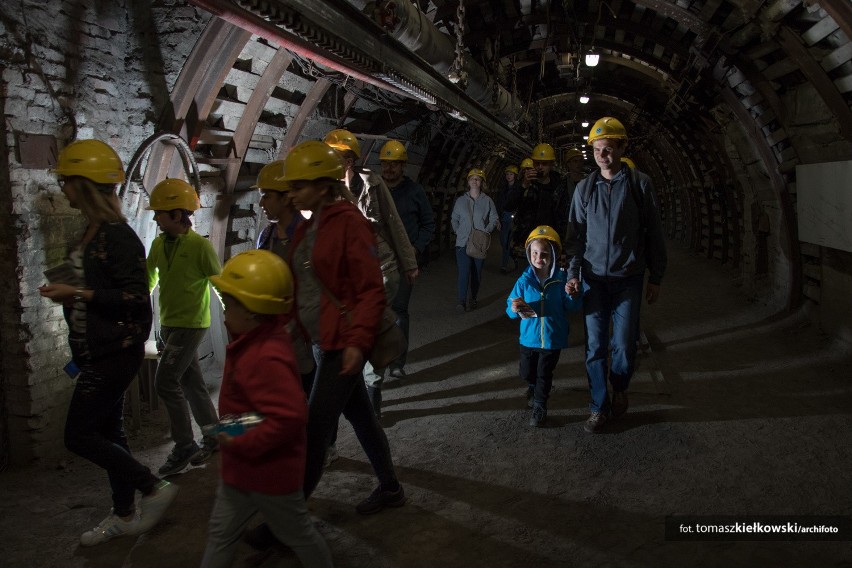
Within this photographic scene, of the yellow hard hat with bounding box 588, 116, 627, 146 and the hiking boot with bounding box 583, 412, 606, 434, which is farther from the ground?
the yellow hard hat with bounding box 588, 116, 627, 146

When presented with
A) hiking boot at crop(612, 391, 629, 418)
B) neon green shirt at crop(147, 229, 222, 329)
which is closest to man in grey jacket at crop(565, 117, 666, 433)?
hiking boot at crop(612, 391, 629, 418)

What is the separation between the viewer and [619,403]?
4.52m

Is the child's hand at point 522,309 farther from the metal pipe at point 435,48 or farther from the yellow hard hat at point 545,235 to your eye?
the metal pipe at point 435,48

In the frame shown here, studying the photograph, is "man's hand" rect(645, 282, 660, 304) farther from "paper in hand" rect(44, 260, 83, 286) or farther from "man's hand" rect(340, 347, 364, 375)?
"paper in hand" rect(44, 260, 83, 286)

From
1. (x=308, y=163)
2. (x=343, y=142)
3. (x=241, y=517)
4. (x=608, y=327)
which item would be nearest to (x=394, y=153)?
(x=343, y=142)

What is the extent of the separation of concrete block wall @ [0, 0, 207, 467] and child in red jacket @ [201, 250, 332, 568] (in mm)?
2008

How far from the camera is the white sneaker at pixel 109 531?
3.06 metres

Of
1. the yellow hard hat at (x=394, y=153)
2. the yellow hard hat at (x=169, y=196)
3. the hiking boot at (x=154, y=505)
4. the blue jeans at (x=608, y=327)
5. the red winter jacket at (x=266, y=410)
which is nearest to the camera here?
the red winter jacket at (x=266, y=410)

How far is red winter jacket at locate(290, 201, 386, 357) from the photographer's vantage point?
8.89 feet

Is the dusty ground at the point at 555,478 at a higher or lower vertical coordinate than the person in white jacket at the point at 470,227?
lower

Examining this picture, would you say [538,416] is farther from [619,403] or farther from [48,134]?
[48,134]

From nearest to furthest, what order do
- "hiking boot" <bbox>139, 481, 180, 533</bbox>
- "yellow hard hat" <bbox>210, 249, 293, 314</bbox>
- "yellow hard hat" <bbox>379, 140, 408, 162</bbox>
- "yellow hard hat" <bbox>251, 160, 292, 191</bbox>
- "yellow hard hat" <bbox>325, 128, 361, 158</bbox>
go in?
"yellow hard hat" <bbox>210, 249, 293, 314</bbox>
"hiking boot" <bbox>139, 481, 180, 533</bbox>
"yellow hard hat" <bbox>251, 160, 292, 191</bbox>
"yellow hard hat" <bbox>325, 128, 361, 158</bbox>
"yellow hard hat" <bbox>379, 140, 408, 162</bbox>

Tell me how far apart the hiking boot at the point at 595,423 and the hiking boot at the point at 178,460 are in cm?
266

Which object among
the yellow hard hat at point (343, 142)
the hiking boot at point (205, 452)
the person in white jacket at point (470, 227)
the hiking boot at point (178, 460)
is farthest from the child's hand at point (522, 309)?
the person in white jacket at point (470, 227)
